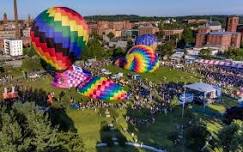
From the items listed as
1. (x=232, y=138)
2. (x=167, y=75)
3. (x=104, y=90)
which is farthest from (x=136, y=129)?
(x=167, y=75)

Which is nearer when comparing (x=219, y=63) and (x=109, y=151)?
(x=109, y=151)

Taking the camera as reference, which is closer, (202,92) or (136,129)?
(136,129)

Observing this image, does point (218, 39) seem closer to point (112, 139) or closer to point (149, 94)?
point (149, 94)

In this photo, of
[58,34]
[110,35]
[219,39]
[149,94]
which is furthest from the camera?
[110,35]

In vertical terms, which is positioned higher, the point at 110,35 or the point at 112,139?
the point at 112,139

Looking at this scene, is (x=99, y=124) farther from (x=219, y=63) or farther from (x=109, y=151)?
(x=219, y=63)

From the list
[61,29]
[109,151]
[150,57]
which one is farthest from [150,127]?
[150,57]
